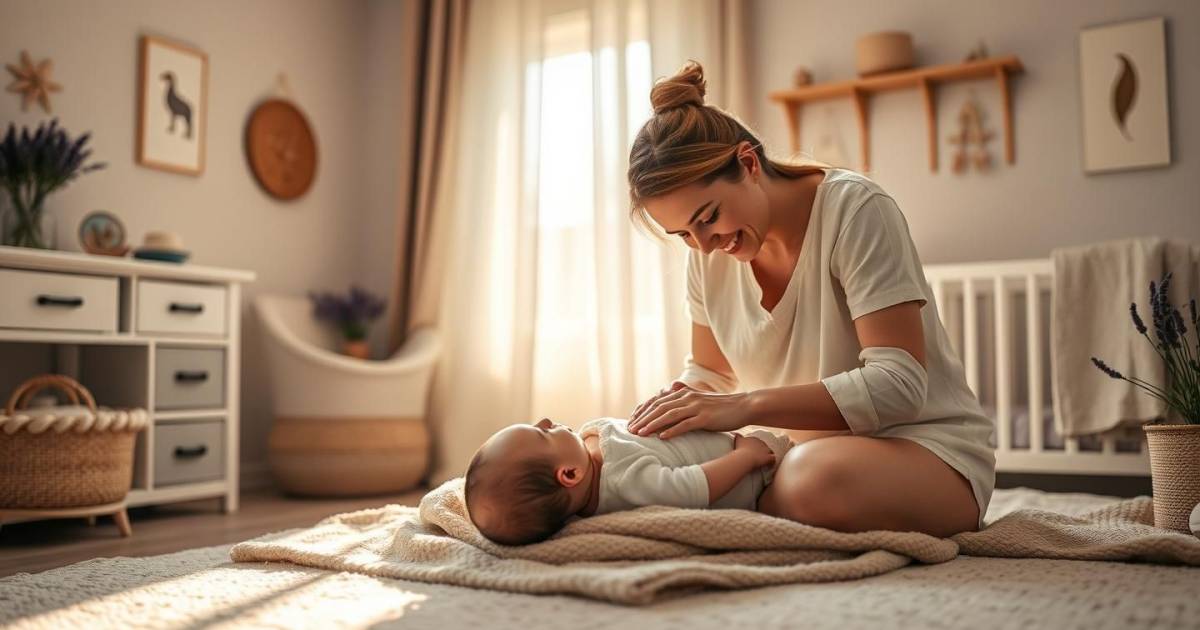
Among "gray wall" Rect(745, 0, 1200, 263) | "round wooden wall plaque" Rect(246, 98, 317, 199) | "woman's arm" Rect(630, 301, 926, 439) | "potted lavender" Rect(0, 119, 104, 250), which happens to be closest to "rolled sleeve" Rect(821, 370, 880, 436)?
"woman's arm" Rect(630, 301, 926, 439)

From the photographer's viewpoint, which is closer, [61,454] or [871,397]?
[871,397]

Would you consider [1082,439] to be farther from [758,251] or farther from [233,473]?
[233,473]

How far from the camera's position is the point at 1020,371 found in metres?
3.15

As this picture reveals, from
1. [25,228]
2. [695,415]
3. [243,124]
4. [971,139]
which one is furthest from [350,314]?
[695,415]

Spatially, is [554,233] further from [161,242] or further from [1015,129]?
[1015,129]

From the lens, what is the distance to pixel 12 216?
2947 mm

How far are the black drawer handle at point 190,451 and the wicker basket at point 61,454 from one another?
350mm

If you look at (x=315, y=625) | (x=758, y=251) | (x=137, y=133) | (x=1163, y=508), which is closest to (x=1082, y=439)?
(x=1163, y=508)

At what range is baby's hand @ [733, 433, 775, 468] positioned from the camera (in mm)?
1592

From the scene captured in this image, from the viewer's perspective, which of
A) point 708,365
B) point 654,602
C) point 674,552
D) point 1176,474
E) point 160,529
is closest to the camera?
point 654,602

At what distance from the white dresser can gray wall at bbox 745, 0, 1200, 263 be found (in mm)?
1828

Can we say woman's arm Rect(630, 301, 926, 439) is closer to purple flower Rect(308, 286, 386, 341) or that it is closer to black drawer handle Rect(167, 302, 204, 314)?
black drawer handle Rect(167, 302, 204, 314)

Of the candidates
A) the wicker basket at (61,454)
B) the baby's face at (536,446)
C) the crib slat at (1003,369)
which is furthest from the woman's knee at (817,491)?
the wicker basket at (61,454)

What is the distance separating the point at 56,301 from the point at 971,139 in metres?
2.81
